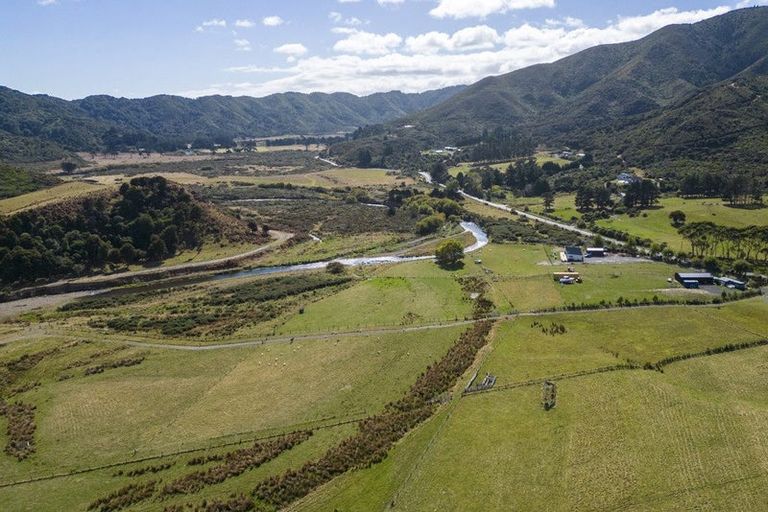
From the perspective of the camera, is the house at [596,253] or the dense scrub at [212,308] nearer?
the dense scrub at [212,308]

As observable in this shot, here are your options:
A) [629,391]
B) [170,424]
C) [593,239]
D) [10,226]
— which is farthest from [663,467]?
[10,226]

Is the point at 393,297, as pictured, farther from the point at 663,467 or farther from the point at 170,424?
the point at 663,467

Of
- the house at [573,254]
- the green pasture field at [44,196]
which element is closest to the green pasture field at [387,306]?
the house at [573,254]

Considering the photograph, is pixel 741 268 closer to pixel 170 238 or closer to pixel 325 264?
Answer: pixel 325 264

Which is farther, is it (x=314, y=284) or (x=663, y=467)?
(x=314, y=284)

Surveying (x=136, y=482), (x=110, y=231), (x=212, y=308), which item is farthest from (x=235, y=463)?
(x=110, y=231)

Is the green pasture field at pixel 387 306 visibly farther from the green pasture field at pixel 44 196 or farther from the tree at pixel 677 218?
the green pasture field at pixel 44 196
